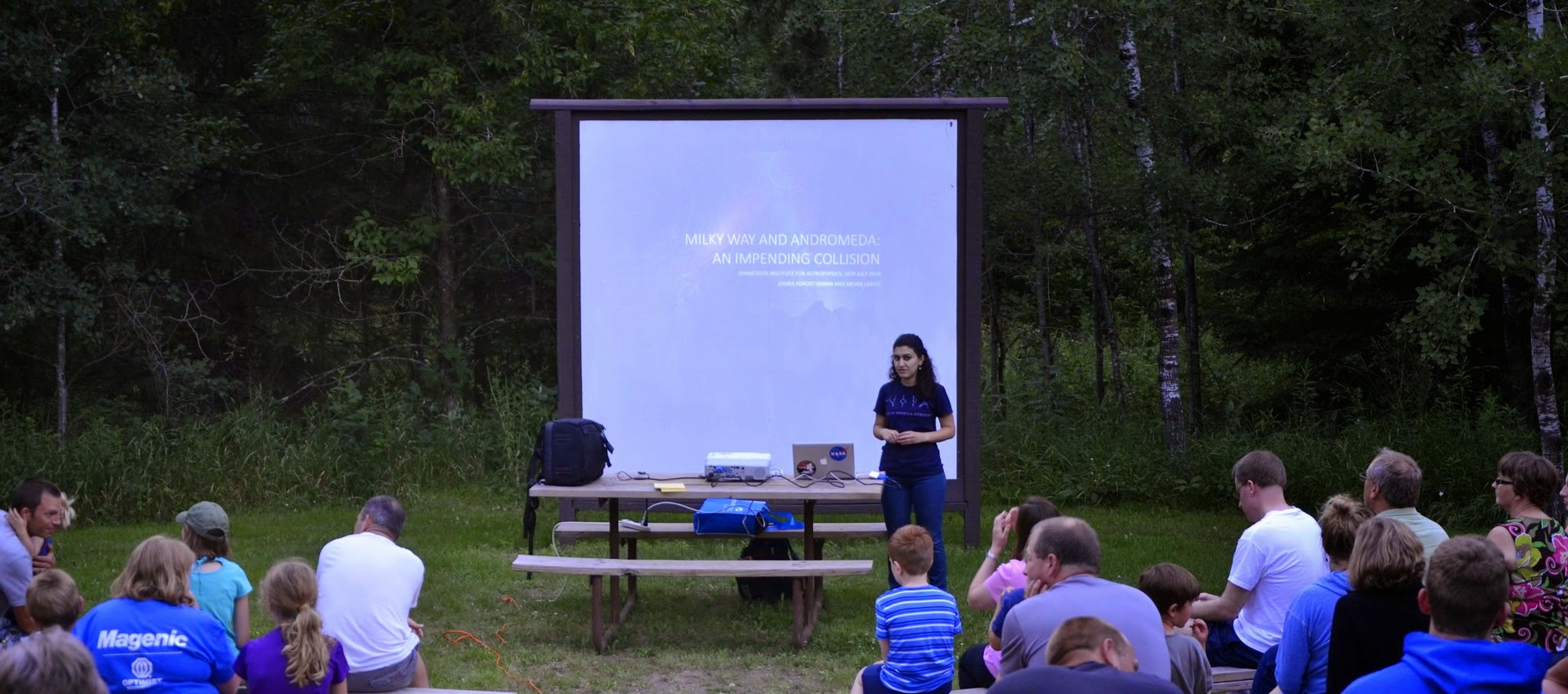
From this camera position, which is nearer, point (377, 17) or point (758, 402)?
point (758, 402)

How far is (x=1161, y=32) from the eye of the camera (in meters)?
11.7

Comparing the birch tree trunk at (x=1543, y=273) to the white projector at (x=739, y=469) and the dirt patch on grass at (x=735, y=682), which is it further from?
the dirt patch on grass at (x=735, y=682)

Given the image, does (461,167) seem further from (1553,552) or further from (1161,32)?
(1553,552)

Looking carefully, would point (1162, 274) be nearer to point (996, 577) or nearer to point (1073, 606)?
point (996, 577)

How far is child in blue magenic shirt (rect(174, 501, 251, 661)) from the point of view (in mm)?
4848

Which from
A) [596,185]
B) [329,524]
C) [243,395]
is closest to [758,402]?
[596,185]

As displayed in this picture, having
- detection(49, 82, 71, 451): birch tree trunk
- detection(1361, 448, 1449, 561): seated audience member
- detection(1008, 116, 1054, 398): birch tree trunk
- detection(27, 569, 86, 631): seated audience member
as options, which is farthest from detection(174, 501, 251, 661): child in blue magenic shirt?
detection(1008, 116, 1054, 398): birch tree trunk

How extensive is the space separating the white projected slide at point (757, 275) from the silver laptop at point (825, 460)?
1.60m

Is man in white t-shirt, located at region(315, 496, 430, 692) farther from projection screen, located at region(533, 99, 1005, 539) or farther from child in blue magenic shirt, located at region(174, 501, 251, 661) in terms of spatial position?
projection screen, located at region(533, 99, 1005, 539)

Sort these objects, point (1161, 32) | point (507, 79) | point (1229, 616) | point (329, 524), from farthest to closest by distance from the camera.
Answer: point (507, 79), point (1161, 32), point (329, 524), point (1229, 616)

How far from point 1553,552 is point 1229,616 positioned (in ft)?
3.48

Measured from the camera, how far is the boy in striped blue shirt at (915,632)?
461 centimetres

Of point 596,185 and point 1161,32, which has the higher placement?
point 1161,32
